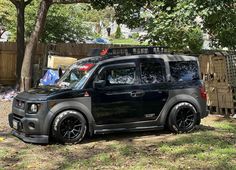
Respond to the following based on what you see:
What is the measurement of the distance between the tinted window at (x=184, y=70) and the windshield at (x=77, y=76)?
188 centimetres

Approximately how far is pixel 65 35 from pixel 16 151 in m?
14.9

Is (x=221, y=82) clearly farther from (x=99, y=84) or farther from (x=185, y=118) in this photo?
(x=99, y=84)

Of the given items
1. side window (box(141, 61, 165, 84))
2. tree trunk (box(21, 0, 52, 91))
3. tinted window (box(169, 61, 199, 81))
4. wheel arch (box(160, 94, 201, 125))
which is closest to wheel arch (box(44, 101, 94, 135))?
side window (box(141, 61, 165, 84))

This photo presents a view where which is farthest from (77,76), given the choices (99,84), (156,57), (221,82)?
(221,82)

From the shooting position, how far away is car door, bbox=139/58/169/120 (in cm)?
968

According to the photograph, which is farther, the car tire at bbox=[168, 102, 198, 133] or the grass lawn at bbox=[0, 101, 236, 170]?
the car tire at bbox=[168, 102, 198, 133]

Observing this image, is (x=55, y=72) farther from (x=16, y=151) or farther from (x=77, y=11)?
(x=77, y=11)

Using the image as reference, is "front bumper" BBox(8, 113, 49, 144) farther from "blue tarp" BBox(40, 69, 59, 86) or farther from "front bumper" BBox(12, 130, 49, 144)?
"blue tarp" BBox(40, 69, 59, 86)

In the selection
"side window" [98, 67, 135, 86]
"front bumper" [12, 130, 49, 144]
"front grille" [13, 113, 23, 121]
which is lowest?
"front bumper" [12, 130, 49, 144]

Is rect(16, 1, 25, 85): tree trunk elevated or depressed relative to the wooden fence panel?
elevated

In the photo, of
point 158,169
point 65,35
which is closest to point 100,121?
point 158,169

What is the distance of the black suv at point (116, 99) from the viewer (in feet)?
29.2

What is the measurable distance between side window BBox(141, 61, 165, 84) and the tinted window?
284 millimetres

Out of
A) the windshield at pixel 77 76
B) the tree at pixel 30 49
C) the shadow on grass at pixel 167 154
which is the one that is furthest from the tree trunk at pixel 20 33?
the shadow on grass at pixel 167 154
